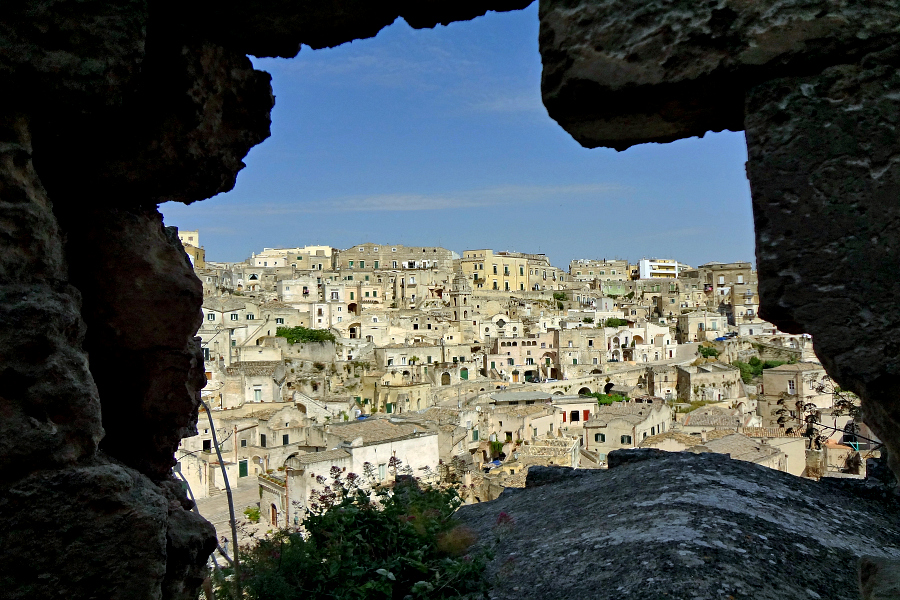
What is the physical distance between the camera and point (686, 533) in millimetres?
4887

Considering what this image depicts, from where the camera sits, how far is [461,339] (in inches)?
2130

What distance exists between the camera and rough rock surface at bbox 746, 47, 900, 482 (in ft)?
6.86

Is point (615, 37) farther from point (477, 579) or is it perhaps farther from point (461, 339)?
point (461, 339)

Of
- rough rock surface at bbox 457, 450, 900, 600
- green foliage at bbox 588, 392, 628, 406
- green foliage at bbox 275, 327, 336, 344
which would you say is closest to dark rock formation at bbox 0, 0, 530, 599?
rough rock surface at bbox 457, 450, 900, 600

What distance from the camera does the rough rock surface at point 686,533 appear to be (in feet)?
13.8

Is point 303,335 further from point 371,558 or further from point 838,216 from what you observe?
point 838,216

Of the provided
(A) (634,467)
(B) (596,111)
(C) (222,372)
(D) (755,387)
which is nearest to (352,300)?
(C) (222,372)

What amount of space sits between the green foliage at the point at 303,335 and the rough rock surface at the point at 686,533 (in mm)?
40933

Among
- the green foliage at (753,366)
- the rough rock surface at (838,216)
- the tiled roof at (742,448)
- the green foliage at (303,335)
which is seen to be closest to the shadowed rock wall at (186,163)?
the rough rock surface at (838,216)

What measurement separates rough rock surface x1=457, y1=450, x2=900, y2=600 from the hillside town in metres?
0.76

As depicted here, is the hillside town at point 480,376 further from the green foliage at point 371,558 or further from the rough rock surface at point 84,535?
the rough rock surface at point 84,535

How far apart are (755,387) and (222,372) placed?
35641mm

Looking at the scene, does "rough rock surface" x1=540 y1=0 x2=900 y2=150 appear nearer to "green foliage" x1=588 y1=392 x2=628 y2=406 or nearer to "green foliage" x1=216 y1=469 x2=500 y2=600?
"green foliage" x1=216 y1=469 x2=500 y2=600

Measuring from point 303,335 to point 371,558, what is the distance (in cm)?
4445
